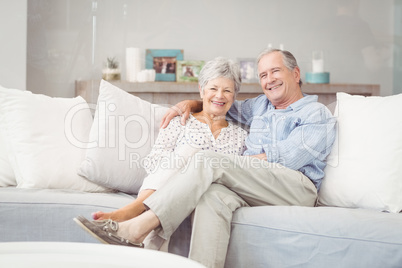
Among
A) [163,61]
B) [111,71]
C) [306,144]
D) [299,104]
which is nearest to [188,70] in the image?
[163,61]

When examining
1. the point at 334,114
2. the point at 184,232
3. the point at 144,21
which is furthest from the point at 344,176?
the point at 144,21

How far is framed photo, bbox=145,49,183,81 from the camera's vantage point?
439cm

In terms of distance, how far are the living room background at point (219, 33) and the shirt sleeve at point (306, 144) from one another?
2.36 meters

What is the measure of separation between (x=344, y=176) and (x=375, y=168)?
0.14 metres

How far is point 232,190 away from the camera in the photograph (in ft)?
6.70

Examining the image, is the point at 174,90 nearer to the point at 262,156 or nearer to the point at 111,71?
the point at 111,71

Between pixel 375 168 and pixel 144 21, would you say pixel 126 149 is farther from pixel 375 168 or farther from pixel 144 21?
pixel 144 21

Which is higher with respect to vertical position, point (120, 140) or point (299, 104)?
point (299, 104)

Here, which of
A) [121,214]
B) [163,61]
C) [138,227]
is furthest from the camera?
[163,61]

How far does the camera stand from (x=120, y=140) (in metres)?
2.43

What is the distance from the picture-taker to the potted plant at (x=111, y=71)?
4316mm

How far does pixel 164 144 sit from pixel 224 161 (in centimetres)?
45

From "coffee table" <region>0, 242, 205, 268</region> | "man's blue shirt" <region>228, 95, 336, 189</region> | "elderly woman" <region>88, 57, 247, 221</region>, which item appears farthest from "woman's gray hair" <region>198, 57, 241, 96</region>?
"coffee table" <region>0, 242, 205, 268</region>

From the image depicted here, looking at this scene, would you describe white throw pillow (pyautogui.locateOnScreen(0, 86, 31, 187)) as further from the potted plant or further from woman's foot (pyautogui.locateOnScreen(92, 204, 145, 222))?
the potted plant
